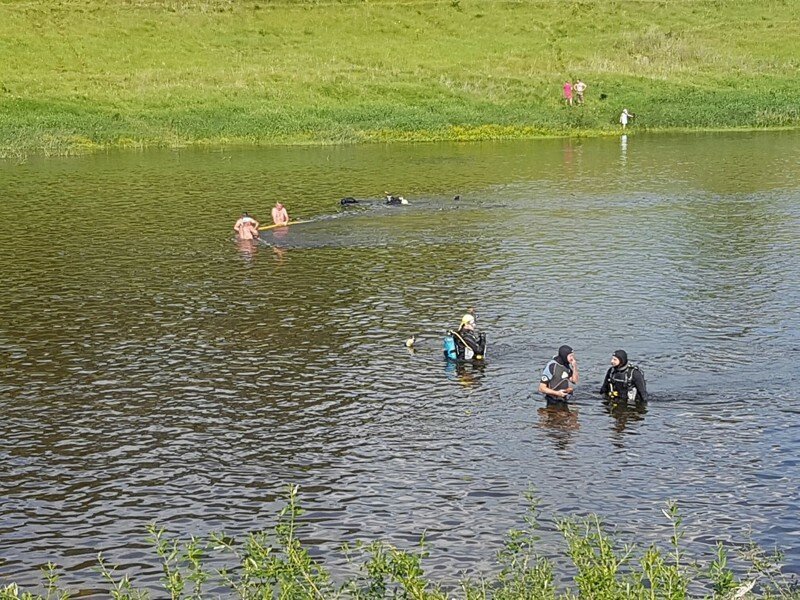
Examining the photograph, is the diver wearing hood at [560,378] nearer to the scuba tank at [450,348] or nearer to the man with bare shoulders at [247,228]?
the scuba tank at [450,348]

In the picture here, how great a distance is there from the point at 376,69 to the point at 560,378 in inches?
2662

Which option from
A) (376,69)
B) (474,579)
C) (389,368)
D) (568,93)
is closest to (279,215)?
(389,368)

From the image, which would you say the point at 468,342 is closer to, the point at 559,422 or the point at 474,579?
the point at 559,422

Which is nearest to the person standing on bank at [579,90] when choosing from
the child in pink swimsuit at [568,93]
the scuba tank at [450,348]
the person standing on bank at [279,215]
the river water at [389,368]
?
the child in pink swimsuit at [568,93]

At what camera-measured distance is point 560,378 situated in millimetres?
24844

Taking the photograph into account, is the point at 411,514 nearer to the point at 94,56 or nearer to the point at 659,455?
the point at 659,455

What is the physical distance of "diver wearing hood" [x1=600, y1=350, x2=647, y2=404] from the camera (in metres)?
24.7

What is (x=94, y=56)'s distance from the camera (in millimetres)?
89500

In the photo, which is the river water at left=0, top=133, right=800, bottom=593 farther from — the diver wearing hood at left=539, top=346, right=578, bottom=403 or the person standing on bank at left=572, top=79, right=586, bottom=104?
the person standing on bank at left=572, top=79, right=586, bottom=104

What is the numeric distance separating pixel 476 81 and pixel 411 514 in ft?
232

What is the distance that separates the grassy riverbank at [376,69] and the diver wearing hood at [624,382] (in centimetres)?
5356

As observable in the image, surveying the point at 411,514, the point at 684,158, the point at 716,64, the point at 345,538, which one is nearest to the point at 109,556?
the point at 345,538

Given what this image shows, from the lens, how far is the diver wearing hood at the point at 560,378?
81.5 ft

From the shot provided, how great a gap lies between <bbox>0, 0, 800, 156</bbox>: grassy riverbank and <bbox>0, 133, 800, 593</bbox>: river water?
24722 mm
